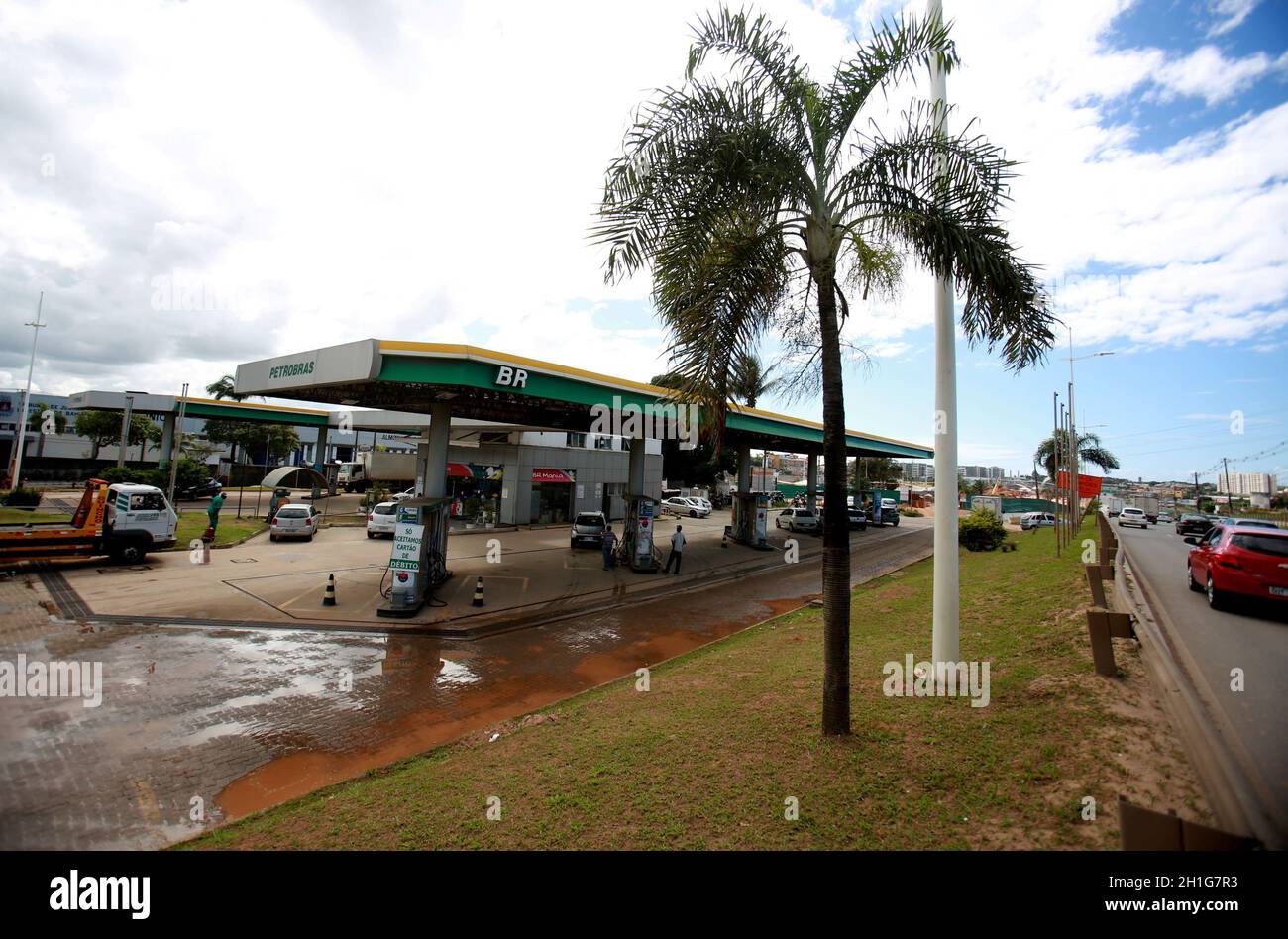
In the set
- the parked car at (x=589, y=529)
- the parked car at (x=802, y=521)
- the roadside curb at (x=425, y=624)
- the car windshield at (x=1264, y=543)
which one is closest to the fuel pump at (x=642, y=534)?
the roadside curb at (x=425, y=624)

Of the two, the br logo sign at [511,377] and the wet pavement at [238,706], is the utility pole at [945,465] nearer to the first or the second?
the wet pavement at [238,706]

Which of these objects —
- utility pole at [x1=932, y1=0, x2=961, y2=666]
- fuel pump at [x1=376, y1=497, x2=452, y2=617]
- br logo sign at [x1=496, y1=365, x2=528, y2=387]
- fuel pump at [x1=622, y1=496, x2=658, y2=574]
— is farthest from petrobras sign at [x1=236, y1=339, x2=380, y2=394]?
utility pole at [x1=932, y1=0, x2=961, y2=666]

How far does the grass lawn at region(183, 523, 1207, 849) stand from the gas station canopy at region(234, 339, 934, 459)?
3748 millimetres

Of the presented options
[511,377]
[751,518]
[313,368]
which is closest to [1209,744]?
[511,377]

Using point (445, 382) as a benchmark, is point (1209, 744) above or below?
below

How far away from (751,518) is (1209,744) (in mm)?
22991

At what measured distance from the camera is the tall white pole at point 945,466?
6289 mm

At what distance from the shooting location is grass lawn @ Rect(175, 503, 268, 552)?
69.4ft

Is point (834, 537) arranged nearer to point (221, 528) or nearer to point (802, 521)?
point (221, 528)

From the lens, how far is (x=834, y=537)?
Result: 558 centimetres

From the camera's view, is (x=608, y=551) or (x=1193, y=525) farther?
(x=1193, y=525)

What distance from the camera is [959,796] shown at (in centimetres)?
427

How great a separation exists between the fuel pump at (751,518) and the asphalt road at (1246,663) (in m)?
15.8
